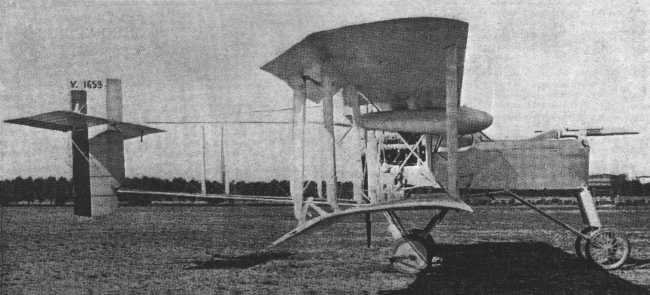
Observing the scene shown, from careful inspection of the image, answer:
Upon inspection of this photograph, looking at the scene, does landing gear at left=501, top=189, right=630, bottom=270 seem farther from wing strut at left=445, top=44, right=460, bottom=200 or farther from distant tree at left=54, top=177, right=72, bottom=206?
distant tree at left=54, top=177, right=72, bottom=206

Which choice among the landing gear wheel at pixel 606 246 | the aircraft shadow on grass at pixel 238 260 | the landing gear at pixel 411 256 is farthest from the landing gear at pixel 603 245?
the aircraft shadow on grass at pixel 238 260

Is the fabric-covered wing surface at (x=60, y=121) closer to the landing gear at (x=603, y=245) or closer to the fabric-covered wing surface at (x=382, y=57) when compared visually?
the fabric-covered wing surface at (x=382, y=57)

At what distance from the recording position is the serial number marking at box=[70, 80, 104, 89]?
823 cm

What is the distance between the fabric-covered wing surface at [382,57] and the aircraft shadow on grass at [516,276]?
2.38m

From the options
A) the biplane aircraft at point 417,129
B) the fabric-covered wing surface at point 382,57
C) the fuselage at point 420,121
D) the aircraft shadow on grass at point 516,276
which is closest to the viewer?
the fabric-covered wing surface at point 382,57

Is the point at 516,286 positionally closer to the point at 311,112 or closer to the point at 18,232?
the point at 311,112

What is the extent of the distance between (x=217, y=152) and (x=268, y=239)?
4.66 metres

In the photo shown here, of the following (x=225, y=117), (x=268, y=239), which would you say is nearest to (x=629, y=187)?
(x=268, y=239)

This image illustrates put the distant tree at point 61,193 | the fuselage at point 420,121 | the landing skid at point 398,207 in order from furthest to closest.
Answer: the distant tree at point 61,193
the fuselage at point 420,121
the landing skid at point 398,207

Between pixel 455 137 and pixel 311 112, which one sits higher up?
pixel 311 112

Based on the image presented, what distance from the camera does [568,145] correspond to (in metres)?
7.89

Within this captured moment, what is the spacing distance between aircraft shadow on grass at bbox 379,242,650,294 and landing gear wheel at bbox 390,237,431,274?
0.15 metres

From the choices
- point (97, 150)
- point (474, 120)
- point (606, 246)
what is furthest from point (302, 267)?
point (606, 246)

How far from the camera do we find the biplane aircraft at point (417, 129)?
558 centimetres
